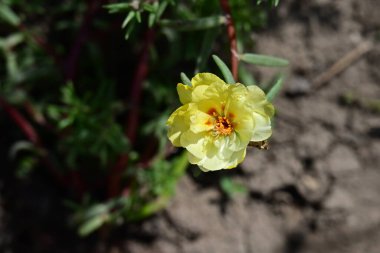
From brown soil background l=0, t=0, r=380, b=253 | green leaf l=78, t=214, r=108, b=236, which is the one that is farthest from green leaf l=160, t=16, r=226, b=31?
green leaf l=78, t=214, r=108, b=236

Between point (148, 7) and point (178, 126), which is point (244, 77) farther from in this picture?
point (178, 126)

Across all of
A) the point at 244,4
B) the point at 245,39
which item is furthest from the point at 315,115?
the point at 244,4

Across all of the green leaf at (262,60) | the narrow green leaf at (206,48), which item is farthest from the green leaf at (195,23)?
the green leaf at (262,60)

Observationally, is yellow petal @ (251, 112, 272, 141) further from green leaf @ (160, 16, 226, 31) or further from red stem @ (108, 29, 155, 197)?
red stem @ (108, 29, 155, 197)

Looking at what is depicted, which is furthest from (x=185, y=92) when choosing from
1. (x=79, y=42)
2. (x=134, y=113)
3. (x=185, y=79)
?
(x=79, y=42)

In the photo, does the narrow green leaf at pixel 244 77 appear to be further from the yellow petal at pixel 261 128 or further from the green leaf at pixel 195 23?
the yellow petal at pixel 261 128

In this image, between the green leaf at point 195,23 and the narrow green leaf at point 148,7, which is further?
the green leaf at point 195,23
